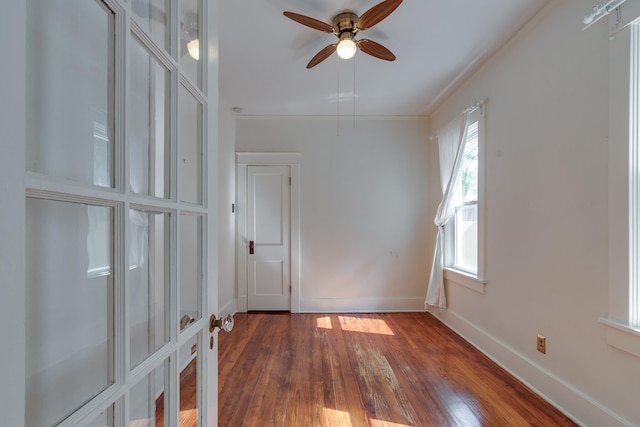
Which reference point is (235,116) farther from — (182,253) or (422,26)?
(182,253)

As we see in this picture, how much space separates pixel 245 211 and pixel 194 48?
3.20 meters

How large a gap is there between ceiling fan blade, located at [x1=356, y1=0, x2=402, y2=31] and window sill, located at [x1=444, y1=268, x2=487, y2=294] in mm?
2277

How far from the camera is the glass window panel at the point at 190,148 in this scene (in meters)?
0.83

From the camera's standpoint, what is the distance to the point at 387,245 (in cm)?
404

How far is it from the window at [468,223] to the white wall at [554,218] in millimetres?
156

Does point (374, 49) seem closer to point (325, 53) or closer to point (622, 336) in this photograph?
point (325, 53)

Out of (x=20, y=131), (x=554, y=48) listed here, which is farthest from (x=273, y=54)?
(x=20, y=131)

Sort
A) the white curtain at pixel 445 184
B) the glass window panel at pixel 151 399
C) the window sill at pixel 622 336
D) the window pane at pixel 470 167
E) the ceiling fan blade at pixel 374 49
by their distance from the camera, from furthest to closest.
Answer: the white curtain at pixel 445 184, the window pane at pixel 470 167, the ceiling fan blade at pixel 374 49, the window sill at pixel 622 336, the glass window panel at pixel 151 399

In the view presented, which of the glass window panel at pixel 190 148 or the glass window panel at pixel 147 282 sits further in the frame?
the glass window panel at pixel 190 148

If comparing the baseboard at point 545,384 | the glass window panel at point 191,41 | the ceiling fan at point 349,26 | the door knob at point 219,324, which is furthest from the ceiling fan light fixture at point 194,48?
the baseboard at point 545,384

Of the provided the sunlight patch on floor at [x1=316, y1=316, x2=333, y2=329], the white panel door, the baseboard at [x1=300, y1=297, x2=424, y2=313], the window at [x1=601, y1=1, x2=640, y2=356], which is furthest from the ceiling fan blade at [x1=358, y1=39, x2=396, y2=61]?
the baseboard at [x1=300, y1=297, x2=424, y2=313]

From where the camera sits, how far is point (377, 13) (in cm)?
186

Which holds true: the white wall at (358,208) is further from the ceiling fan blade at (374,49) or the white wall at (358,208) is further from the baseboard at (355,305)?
the ceiling fan blade at (374,49)

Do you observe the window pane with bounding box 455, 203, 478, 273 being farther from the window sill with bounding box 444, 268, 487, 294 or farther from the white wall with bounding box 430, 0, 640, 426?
the white wall with bounding box 430, 0, 640, 426
